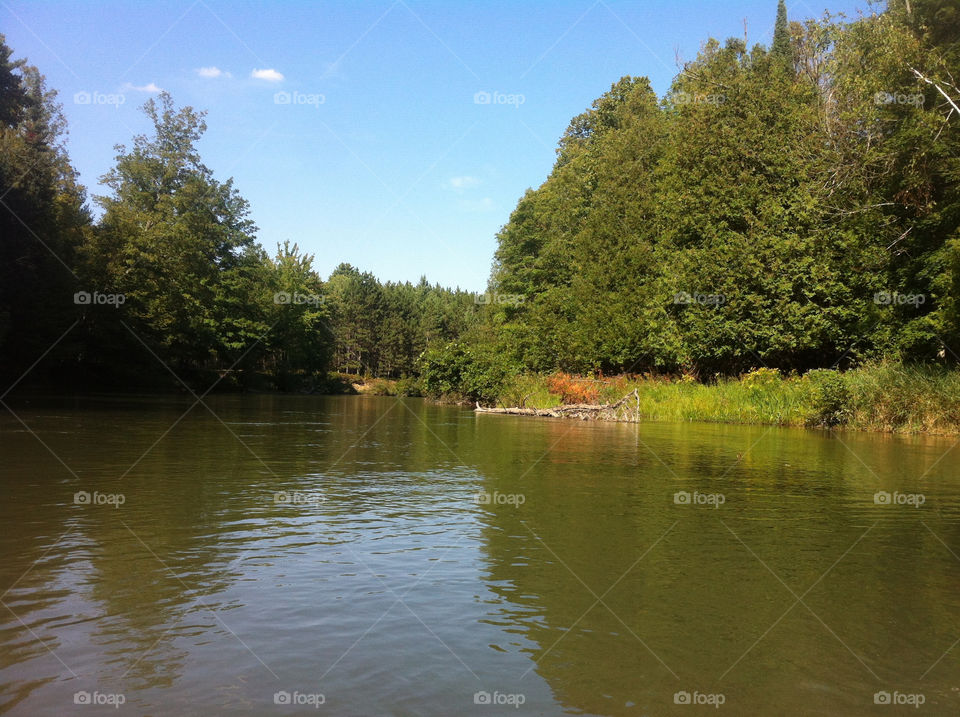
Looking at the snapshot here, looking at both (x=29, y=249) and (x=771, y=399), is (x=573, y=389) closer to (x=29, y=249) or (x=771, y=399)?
(x=771, y=399)

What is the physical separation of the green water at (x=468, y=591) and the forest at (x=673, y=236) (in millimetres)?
21237

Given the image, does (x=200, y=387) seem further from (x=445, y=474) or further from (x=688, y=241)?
(x=445, y=474)

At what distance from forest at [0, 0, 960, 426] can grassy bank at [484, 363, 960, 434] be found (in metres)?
2.40

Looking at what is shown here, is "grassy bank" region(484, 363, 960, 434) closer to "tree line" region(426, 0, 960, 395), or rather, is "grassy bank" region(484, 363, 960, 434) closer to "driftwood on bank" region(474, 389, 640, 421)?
"driftwood on bank" region(474, 389, 640, 421)

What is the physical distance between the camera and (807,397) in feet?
99.2

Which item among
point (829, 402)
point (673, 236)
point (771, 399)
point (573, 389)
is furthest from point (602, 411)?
point (673, 236)

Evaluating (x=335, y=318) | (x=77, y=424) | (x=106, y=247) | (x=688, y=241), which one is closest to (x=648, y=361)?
(x=688, y=241)

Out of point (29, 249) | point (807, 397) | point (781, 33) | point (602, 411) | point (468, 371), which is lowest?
point (602, 411)

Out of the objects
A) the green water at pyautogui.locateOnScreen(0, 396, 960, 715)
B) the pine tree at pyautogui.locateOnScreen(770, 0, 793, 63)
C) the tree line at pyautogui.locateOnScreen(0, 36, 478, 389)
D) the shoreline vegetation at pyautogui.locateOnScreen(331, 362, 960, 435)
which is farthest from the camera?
the pine tree at pyautogui.locateOnScreen(770, 0, 793, 63)

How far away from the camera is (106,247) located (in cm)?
4975

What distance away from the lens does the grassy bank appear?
2602cm

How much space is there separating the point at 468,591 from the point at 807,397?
27.2 metres

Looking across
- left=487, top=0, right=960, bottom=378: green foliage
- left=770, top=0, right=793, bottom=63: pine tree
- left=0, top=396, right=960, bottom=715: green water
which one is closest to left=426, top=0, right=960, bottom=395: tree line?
left=487, top=0, right=960, bottom=378: green foliage

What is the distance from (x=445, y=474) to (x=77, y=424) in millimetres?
13300
